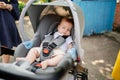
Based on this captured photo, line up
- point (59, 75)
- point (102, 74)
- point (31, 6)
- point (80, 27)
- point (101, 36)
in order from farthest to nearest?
point (101, 36), point (102, 74), point (31, 6), point (80, 27), point (59, 75)

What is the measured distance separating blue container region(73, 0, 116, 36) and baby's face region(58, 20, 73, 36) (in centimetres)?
354

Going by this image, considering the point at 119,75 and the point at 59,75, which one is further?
the point at 119,75

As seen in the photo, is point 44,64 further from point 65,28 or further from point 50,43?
point 65,28

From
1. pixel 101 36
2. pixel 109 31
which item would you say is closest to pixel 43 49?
pixel 101 36

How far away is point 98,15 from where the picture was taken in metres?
7.18

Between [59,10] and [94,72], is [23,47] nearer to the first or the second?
[59,10]

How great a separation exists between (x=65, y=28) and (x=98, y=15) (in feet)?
13.3

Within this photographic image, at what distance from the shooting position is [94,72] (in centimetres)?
452

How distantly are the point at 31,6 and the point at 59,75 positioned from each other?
74.9 inches

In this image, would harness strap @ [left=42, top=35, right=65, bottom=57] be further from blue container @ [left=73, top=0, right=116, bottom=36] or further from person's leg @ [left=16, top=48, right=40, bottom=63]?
blue container @ [left=73, top=0, right=116, bottom=36]

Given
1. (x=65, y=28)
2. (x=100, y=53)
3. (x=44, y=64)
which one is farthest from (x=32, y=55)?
(x=100, y=53)

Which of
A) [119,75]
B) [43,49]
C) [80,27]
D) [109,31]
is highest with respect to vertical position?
[80,27]

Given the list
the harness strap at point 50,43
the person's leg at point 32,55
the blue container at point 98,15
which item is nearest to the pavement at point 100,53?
the blue container at point 98,15

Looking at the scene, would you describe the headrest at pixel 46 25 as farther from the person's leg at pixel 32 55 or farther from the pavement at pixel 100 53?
the pavement at pixel 100 53
